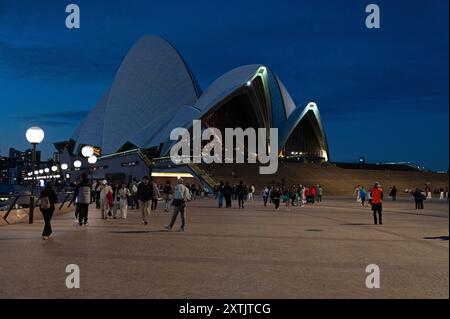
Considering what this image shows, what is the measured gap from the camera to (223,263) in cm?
768

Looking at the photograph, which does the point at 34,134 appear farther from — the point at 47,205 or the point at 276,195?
the point at 276,195

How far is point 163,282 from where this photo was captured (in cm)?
616

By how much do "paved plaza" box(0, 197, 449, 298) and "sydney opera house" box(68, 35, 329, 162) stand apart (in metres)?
46.4

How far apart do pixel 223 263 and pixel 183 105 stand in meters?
55.2

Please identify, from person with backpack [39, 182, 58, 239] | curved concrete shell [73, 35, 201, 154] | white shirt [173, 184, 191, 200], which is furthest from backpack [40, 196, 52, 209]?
curved concrete shell [73, 35, 201, 154]

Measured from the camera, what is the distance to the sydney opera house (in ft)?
195

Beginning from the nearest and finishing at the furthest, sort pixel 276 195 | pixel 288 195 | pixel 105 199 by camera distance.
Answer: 1. pixel 105 199
2. pixel 276 195
3. pixel 288 195

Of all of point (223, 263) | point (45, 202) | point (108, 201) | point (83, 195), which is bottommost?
point (223, 263)

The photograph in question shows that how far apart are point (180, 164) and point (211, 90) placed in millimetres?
16217

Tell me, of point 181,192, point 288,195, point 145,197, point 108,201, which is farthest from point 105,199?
point 288,195

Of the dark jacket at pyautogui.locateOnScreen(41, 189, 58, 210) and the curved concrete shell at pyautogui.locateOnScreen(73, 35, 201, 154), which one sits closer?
the dark jacket at pyautogui.locateOnScreen(41, 189, 58, 210)

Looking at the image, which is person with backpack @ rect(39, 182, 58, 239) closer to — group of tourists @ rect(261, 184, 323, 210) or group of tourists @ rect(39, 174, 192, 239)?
group of tourists @ rect(39, 174, 192, 239)

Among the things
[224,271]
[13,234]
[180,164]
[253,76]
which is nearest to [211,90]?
[253,76]
